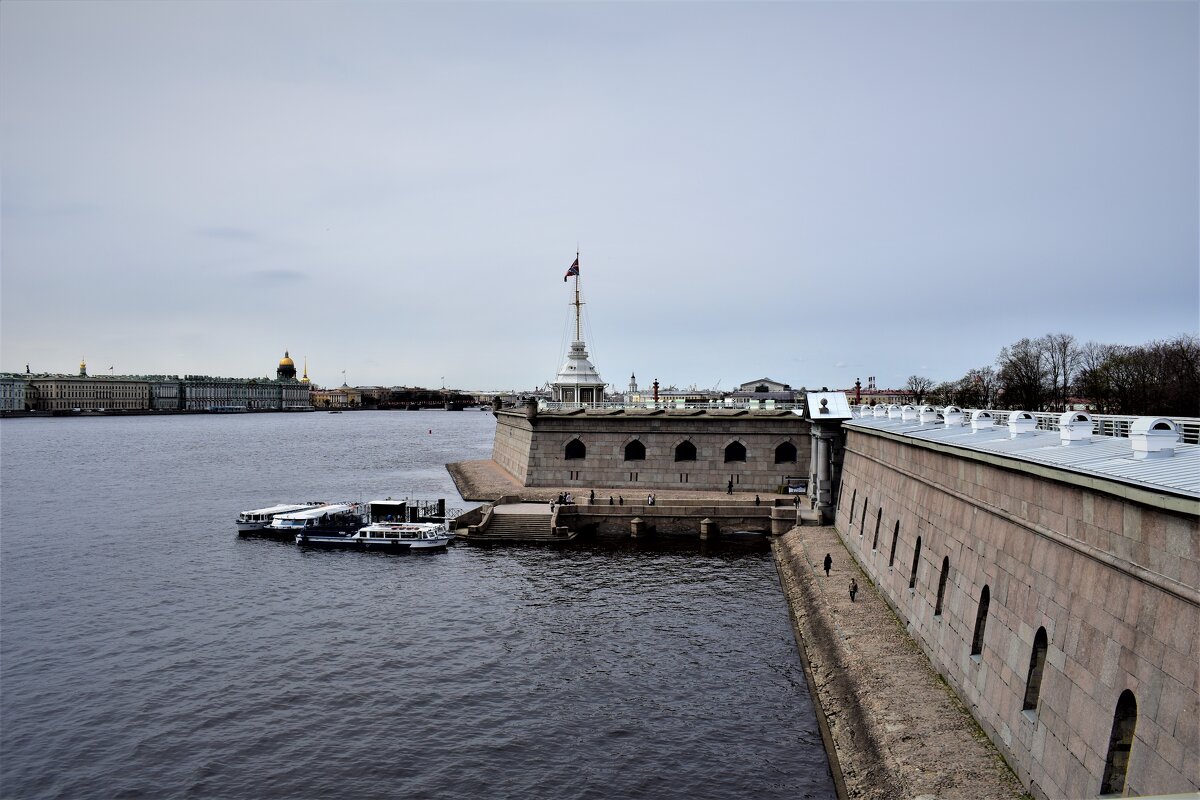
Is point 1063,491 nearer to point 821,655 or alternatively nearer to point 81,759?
point 821,655

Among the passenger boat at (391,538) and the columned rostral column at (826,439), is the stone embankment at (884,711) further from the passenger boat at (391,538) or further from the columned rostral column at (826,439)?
the passenger boat at (391,538)

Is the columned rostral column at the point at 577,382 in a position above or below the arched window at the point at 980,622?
above

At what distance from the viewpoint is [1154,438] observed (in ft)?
45.2

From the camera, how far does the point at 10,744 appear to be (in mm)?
20250

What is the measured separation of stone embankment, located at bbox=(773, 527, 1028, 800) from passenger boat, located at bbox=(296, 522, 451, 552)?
19.8 m

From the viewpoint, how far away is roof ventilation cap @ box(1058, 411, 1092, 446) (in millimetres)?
16712

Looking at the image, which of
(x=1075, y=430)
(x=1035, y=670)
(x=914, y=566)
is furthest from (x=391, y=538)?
(x=1035, y=670)

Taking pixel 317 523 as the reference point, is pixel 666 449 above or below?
above

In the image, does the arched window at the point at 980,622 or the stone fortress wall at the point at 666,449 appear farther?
the stone fortress wall at the point at 666,449

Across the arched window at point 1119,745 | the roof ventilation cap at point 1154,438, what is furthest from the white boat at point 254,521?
the arched window at point 1119,745

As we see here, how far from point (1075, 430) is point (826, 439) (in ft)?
76.5

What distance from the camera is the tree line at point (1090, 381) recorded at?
56781 millimetres

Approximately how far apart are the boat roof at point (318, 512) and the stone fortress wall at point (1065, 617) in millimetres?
34720

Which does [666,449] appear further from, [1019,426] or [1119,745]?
[1119,745]
